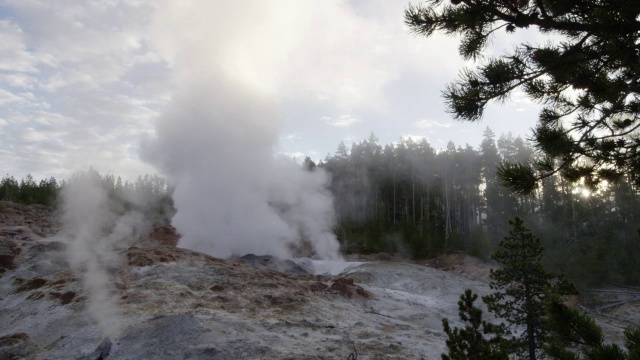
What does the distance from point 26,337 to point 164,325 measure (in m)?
3.37

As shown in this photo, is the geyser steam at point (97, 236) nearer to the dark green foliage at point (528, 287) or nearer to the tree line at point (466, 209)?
the dark green foliage at point (528, 287)

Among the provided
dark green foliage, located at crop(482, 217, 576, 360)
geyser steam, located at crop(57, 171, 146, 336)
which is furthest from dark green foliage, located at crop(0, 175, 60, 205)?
dark green foliage, located at crop(482, 217, 576, 360)

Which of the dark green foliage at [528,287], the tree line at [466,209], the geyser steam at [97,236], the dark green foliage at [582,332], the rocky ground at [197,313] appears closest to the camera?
the dark green foliage at [582,332]

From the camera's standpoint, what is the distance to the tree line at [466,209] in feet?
90.2

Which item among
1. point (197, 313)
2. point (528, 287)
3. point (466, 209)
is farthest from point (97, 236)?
point (466, 209)

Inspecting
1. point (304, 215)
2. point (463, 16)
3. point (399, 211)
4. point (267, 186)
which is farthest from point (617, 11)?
point (399, 211)

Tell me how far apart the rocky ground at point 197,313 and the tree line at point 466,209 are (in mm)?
11975

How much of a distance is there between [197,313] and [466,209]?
43010 mm

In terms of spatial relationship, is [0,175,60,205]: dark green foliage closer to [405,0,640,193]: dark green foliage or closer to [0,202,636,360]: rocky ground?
[0,202,636,360]: rocky ground

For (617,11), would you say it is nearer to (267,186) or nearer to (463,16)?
(463,16)

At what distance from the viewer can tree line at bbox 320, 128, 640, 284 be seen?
27500mm

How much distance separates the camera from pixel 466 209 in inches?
1935

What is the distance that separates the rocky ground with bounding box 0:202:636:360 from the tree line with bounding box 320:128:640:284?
1198cm

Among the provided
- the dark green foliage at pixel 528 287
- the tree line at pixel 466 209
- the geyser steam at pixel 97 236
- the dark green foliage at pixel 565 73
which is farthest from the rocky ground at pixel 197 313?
the tree line at pixel 466 209
